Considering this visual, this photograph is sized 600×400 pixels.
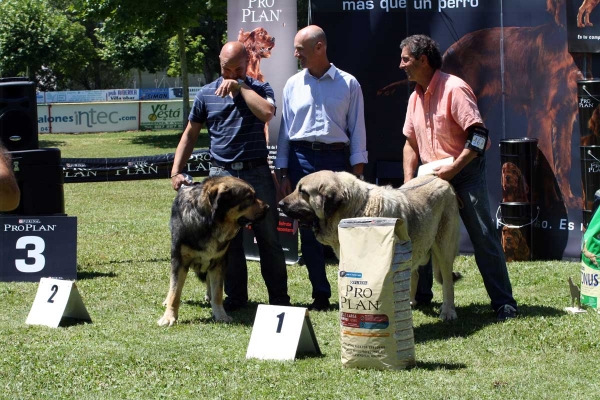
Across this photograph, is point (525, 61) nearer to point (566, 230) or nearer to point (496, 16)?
point (496, 16)

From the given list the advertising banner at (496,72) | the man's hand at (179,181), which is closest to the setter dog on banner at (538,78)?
the advertising banner at (496,72)

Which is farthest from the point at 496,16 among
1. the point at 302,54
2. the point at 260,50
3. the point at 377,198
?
the point at 377,198

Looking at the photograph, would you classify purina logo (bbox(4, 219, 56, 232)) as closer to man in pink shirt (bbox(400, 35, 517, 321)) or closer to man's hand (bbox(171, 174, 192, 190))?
man's hand (bbox(171, 174, 192, 190))

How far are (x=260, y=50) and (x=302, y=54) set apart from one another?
115 inches

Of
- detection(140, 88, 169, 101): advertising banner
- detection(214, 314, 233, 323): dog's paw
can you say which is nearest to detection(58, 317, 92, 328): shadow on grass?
detection(214, 314, 233, 323): dog's paw

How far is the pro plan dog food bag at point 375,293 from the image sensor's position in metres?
5.16

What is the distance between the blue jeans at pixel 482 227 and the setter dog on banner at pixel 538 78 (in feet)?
10.1

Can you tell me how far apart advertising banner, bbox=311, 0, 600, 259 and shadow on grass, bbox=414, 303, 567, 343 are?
272 cm

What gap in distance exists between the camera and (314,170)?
23.3 feet

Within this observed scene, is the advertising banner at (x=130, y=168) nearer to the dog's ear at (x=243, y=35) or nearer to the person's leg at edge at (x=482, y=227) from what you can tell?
the dog's ear at (x=243, y=35)

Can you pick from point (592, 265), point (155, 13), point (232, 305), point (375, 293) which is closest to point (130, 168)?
point (232, 305)

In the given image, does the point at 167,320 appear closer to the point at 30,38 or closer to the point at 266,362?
the point at 266,362

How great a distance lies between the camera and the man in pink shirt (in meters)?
6.40

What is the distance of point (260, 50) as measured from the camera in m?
9.88
